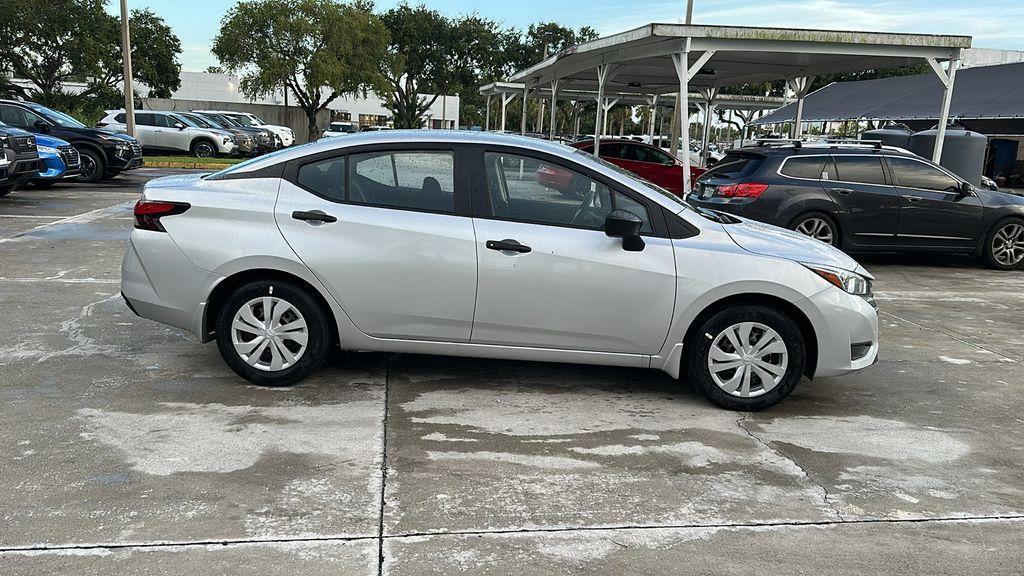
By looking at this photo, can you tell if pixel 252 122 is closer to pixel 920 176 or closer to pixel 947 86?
pixel 947 86

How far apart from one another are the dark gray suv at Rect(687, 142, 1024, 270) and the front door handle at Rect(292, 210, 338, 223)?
618 centimetres

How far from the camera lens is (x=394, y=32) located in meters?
47.1

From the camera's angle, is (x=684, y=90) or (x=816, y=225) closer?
(x=816, y=225)

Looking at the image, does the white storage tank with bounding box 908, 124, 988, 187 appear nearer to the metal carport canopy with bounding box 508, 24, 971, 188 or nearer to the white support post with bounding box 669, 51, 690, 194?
the metal carport canopy with bounding box 508, 24, 971, 188

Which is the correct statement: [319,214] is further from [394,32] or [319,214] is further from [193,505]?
[394,32]

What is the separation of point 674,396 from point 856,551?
1967 millimetres

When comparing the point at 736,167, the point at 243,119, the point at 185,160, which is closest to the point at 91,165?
the point at 185,160

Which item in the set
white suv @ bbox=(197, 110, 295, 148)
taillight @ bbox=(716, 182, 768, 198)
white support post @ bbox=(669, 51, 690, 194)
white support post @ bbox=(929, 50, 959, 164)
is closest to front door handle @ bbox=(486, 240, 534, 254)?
taillight @ bbox=(716, 182, 768, 198)

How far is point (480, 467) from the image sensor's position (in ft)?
13.4

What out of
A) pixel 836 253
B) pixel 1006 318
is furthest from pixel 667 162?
pixel 836 253

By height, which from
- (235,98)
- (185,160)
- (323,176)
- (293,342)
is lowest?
(293,342)

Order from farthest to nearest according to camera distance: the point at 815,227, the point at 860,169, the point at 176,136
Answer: the point at 176,136 → the point at 860,169 → the point at 815,227

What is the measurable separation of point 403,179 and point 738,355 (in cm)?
231

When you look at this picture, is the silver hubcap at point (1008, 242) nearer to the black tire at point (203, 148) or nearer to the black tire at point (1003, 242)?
the black tire at point (1003, 242)
